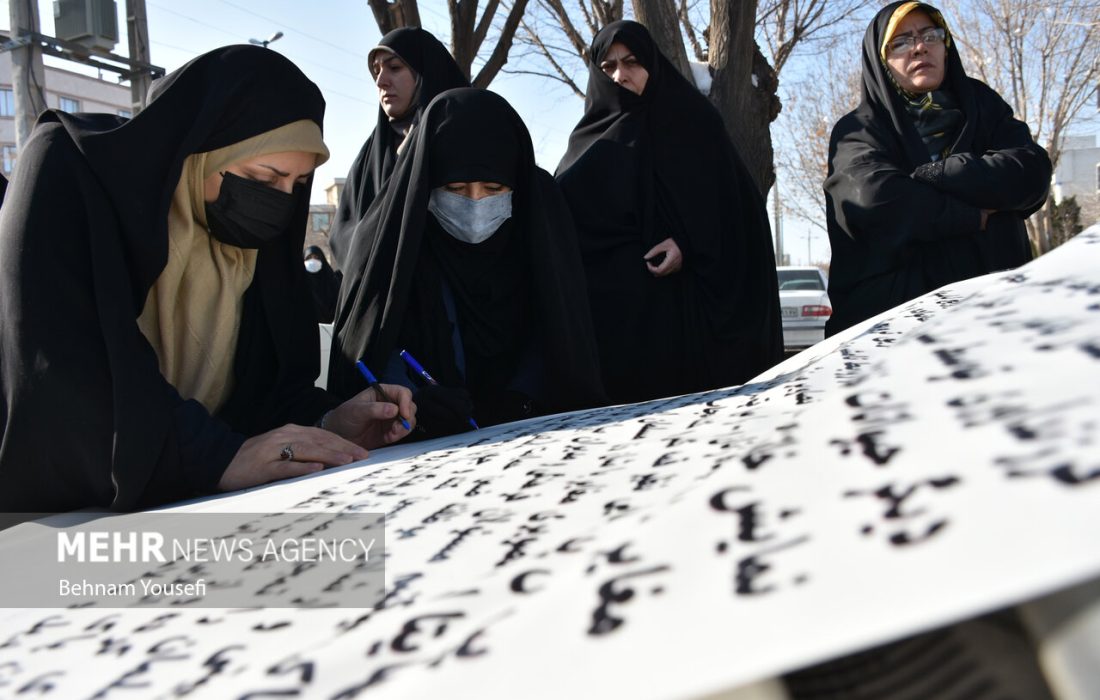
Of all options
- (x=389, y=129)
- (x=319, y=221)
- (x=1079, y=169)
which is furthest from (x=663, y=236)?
(x=1079, y=169)

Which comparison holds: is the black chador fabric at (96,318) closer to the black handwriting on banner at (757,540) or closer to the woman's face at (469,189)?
the woman's face at (469,189)

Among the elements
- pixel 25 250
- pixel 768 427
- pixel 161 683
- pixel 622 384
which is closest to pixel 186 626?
pixel 161 683

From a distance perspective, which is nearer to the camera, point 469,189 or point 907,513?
point 907,513

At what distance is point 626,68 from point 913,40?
103 centimetres

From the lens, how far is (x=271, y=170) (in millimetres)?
1804

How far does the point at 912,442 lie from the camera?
0.48m

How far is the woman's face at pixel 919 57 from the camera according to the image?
2848 millimetres

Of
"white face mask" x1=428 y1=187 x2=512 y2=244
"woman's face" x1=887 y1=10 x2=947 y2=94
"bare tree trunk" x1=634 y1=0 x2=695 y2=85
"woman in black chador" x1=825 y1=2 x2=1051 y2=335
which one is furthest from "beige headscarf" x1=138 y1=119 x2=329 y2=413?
"bare tree trunk" x1=634 y1=0 x2=695 y2=85

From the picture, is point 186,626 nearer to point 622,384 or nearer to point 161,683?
point 161,683

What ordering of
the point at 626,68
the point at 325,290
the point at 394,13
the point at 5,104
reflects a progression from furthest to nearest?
the point at 5,104
the point at 325,290
the point at 394,13
the point at 626,68

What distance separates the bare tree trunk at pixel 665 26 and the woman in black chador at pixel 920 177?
6.96ft

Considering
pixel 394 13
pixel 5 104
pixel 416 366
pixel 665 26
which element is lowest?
pixel 416 366

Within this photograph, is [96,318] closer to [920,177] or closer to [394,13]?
[920,177]

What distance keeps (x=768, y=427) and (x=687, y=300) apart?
2.44m
